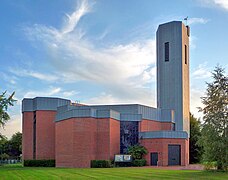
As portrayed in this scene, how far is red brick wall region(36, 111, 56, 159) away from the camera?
64.2 m

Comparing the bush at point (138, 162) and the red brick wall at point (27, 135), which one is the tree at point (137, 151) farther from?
the red brick wall at point (27, 135)

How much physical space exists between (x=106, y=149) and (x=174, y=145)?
35.5 ft

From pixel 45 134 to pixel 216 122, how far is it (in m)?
35.0

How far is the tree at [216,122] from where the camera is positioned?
118 ft

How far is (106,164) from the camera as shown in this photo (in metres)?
51.7

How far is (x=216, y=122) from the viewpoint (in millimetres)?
36938

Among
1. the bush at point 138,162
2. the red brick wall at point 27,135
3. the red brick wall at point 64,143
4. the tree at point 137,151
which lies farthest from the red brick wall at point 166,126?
the red brick wall at point 27,135

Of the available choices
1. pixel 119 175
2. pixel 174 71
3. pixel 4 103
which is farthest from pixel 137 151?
pixel 4 103

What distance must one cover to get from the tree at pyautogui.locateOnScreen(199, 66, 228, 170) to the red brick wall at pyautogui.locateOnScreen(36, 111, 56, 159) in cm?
3260

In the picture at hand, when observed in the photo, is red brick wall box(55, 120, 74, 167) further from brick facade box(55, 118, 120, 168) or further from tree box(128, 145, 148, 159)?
tree box(128, 145, 148, 159)

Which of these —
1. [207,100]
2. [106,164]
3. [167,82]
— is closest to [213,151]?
[207,100]

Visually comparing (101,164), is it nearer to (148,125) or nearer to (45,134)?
(148,125)

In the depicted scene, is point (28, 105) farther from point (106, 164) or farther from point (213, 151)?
point (213, 151)

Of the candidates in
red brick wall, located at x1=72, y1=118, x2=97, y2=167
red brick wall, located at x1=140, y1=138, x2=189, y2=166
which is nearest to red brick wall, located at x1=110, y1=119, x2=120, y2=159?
red brick wall, located at x1=72, y1=118, x2=97, y2=167
